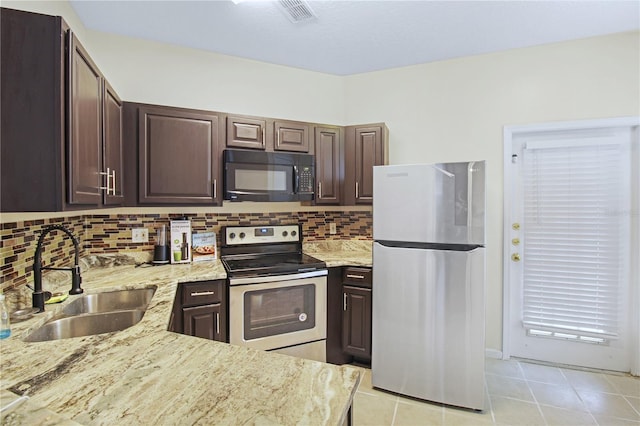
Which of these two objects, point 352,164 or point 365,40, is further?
point 352,164

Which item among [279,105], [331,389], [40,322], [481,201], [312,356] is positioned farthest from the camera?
[279,105]

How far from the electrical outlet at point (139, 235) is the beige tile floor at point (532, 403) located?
1.95 m

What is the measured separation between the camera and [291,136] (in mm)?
2768

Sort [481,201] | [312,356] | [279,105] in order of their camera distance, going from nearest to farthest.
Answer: [481,201]
[312,356]
[279,105]

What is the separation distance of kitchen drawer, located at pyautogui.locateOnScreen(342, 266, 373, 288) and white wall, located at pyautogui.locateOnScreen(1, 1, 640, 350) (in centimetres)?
109

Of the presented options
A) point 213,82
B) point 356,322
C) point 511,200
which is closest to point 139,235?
point 213,82

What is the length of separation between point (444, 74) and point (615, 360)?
2653mm

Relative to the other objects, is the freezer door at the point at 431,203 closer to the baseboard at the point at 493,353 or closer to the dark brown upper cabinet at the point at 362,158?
the dark brown upper cabinet at the point at 362,158

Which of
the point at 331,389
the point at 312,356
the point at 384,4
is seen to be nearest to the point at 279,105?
the point at 384,4

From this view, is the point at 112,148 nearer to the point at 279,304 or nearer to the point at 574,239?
the point at 279,304

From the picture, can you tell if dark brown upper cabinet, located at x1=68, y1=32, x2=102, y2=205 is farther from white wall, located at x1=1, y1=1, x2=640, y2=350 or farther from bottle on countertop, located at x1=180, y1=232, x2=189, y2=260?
white wall, located at x1=1, y1=1, x2=640, y2=350

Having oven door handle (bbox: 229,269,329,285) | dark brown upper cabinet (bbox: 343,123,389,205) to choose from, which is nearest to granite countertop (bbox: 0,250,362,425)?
oven door handle (bbox: 229,269,329,285)

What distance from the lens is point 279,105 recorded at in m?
3.06

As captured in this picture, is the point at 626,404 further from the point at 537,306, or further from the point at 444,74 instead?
the point at 444,74
